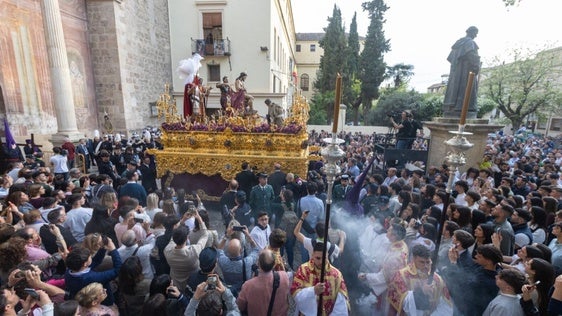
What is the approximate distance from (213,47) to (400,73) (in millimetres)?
31037

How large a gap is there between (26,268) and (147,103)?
57.7 feet

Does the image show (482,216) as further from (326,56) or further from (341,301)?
(326,56)

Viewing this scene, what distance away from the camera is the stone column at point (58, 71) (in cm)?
1079

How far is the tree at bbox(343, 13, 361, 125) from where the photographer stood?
3391cm

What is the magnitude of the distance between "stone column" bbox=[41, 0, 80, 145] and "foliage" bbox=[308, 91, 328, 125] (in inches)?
1010

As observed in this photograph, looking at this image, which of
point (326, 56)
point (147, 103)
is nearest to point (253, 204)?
point (147, 103)

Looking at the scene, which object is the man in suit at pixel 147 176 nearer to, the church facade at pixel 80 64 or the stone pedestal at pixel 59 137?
the stone pedestal at pixel 59 137

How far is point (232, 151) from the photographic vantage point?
826 cm

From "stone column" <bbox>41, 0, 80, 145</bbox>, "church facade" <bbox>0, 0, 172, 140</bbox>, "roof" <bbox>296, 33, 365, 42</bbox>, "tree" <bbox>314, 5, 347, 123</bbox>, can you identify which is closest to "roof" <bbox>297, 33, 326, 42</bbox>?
"roof" <bbox>296, 33, 365, 42</bbox>

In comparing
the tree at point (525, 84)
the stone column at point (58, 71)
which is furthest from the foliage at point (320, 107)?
the stone column at point (58, 71)

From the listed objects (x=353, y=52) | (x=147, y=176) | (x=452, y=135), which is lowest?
(x=147, y=176)

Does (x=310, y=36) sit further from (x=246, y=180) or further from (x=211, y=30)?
(x=246, y=180)

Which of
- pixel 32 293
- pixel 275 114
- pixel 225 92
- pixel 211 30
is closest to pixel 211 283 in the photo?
pixel 32 293

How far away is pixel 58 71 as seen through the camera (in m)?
11.1
